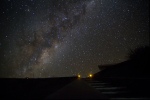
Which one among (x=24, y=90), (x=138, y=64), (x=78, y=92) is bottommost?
(x=78, y=92)

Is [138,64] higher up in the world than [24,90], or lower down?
higher up

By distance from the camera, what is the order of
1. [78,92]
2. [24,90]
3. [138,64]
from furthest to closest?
1. [138,64]
2. [24,90]
3. [78,92]

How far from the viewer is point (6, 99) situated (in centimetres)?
230

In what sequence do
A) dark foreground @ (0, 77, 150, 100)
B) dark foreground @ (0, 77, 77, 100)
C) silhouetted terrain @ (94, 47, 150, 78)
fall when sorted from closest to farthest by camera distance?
1. dark foreground @ (0, 77, 150, 100)
2. dark foreground @ (0, 77, 77, 100)
3. silhouetted terrain @ (94, 47, 150, 78)

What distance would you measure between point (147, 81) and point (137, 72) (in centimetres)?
686

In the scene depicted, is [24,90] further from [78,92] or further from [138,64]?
[138,64]

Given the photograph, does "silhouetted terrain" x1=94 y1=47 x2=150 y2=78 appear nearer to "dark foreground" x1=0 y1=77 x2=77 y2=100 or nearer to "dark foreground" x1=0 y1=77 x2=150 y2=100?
"dark foreground" x1=0 y1=77 x2=150 y2=100

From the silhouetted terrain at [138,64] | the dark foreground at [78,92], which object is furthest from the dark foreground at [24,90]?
the silhouetted terrain at [138,64]

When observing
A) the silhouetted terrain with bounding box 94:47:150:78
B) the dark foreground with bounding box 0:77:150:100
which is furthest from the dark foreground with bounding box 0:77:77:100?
the silhouetted terrain with bounding box 94:47:150:78

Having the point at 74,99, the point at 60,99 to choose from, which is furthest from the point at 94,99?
the point at 60,99

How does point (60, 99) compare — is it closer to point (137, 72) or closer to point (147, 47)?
point (137, 72)

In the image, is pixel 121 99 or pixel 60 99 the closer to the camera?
pixel 60 99

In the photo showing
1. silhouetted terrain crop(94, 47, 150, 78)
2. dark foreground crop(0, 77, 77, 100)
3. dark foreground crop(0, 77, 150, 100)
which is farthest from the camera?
silhouetted terrain crop(94, 47, 150, 78)

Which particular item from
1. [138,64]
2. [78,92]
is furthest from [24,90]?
[138,64]
